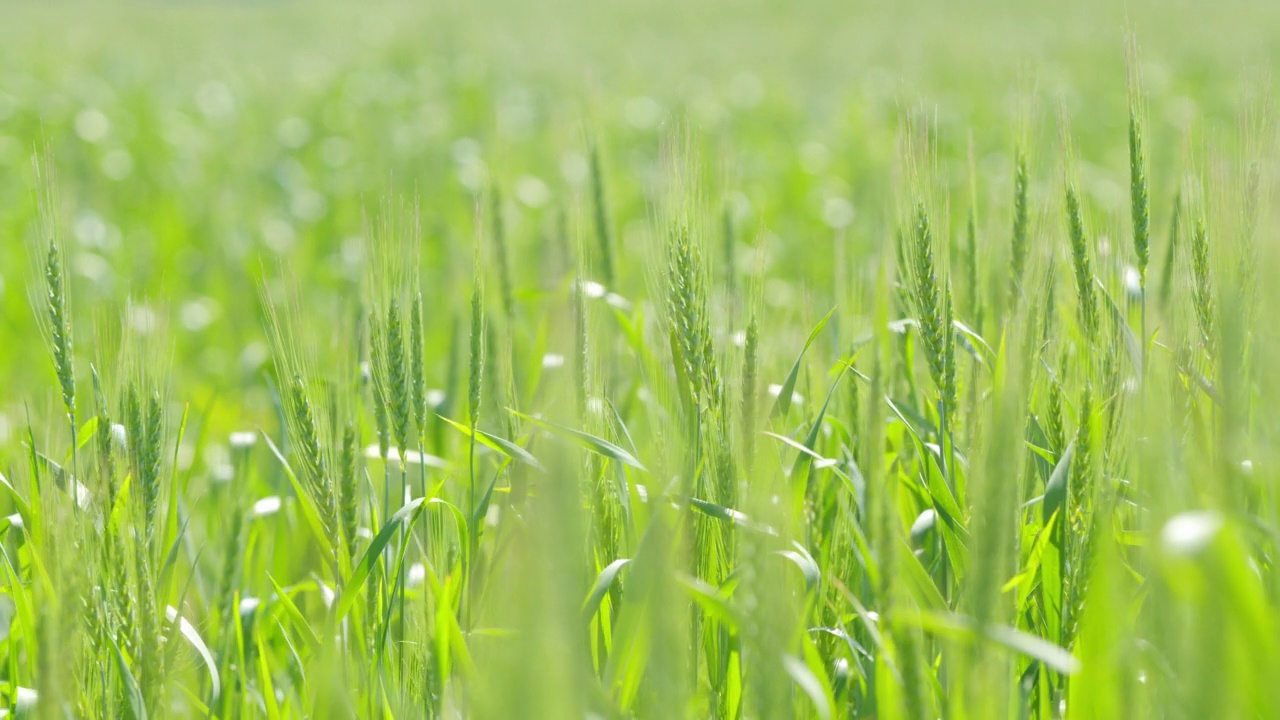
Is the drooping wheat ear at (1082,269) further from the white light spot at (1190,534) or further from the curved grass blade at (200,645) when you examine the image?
the curved grass blade at (200,645)

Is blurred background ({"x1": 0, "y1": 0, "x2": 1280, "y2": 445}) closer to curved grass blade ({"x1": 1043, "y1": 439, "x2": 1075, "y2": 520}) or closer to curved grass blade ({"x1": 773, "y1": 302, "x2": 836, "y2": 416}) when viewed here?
curved grass blade ({"x1": 773, "y1": 302, "x2": 836, "y2": 416})

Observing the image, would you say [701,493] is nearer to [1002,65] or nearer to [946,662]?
[946,662]

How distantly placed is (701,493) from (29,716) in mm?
826

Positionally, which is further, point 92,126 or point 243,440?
point 92,126

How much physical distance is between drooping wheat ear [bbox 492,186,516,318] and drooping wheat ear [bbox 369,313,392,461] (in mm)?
757

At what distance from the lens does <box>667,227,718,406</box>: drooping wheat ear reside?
1.38 metres

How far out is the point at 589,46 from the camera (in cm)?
1223

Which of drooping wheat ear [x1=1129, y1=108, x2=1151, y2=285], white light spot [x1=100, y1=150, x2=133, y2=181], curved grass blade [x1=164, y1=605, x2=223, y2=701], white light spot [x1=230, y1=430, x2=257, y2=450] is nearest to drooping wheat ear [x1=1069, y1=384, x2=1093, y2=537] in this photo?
drooping wheat ear [x1=1129, y1=108, x2=1151, y2=285]

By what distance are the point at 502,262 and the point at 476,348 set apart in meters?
0.86

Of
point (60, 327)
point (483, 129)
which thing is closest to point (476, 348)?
point (60, 327)

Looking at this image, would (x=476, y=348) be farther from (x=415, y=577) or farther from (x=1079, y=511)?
(x=1079, y=511)

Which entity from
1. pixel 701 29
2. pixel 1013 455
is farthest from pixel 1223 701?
pixel 701 29

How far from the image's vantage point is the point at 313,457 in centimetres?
136

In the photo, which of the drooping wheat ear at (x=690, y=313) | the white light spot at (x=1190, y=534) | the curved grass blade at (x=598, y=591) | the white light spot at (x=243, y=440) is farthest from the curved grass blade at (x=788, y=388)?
the white light spot at (x=243, y=440)
